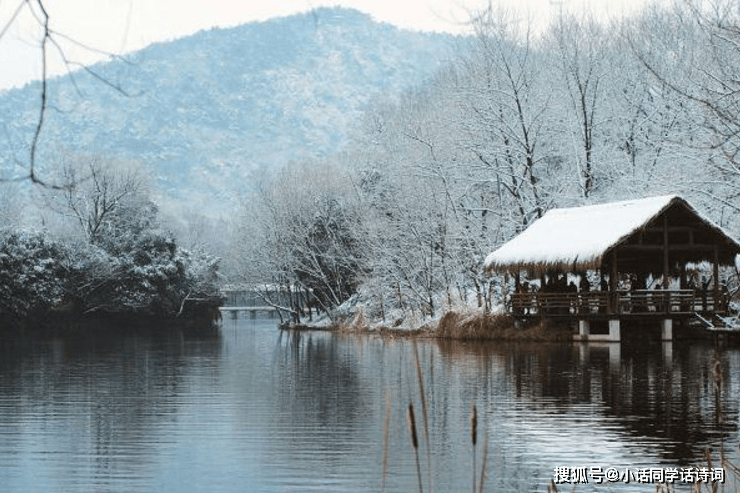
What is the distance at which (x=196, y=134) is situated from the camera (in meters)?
185

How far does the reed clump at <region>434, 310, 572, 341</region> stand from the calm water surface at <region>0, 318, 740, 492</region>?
5.98m

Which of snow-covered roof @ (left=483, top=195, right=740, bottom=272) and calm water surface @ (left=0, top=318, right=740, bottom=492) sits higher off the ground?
snow-covered roof @ (left=483, top=195, right=740, bottom=272)

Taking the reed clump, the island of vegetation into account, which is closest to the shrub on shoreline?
the island of vegetation

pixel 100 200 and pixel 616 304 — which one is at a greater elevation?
pixel 100 200

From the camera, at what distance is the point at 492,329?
3503cm

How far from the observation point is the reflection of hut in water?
100 ft

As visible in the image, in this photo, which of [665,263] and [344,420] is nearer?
[344,420]

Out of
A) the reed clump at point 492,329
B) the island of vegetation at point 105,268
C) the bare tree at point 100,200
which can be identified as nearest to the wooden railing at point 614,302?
the reed clump at point 492,329

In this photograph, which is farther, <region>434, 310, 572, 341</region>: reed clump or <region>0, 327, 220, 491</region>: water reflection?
<region>434, 310, 572, 341</region>: reed clump

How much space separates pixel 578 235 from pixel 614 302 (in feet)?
7.12

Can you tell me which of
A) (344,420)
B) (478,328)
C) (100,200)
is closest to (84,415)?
(344,420)

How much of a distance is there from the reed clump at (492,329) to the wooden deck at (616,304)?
418 mm

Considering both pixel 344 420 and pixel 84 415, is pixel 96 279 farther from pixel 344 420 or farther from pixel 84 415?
pixel 344 420

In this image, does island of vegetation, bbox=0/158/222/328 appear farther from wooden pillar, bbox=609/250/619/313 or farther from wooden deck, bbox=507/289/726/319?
wooden pillar, bbox=609/250/619/313
